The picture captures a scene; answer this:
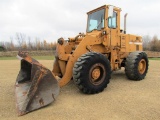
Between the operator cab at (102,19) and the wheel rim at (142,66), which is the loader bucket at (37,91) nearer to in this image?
the operator cab at (102,19)

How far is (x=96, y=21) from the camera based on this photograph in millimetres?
6742

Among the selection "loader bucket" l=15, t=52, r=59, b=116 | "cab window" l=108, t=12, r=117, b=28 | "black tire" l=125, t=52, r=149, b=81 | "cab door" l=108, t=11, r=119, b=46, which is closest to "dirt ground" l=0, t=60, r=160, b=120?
"loader bucket" l=15, t=52, r=59, b=116

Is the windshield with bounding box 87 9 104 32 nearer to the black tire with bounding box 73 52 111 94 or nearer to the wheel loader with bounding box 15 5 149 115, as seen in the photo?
the wheel loader with bounding box 15 5 149 115

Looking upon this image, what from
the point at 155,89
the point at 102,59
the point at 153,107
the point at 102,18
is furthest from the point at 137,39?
the point at 153,107

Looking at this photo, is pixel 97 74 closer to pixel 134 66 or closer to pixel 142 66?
pixel 134 66

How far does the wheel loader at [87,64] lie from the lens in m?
4.22

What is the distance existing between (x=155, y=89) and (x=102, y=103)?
7.27 ft

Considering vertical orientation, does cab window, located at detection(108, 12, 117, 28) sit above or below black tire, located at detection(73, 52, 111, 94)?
above

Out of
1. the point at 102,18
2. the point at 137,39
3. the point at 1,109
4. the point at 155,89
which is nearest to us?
the point at 1,109

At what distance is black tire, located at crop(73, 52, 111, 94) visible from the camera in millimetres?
4766

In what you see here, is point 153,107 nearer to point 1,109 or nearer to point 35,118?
point 35,118

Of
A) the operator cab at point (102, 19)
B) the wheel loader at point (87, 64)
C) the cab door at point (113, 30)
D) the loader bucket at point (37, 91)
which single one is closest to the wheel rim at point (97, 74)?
the wheel loader at point (87, 64)

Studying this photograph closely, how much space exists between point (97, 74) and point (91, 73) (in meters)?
0.25

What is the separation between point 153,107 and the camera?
4125mm
